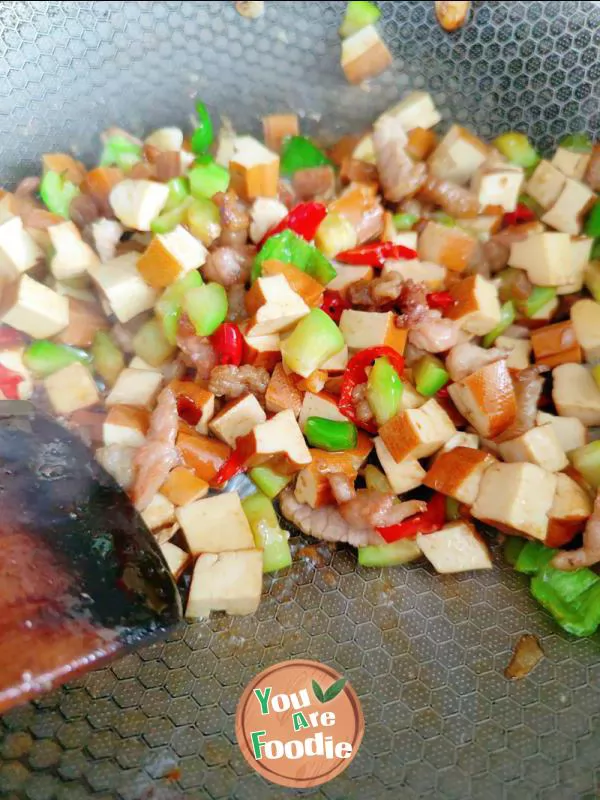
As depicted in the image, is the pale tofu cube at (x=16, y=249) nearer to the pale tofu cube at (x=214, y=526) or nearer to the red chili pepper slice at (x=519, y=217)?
the pale tofu cube at (x=214, y=526)

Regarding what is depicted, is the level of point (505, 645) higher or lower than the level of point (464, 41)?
lower

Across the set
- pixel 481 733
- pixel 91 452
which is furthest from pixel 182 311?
pixel 481 733

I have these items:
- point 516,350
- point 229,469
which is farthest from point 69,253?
point 516,350

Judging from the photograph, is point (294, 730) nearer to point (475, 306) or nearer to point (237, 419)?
point (237, 419)

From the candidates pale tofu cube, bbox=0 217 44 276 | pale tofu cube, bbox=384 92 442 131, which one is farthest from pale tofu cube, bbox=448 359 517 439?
pale tofu cube, bbox=0 217 44 276

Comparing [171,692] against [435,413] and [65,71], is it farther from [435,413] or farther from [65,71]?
[65,71]

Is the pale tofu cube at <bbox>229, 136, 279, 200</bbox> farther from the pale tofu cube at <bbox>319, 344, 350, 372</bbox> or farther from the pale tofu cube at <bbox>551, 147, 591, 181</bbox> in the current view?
the pale tofu cube at <bbox>551, 147, 591, 181</bbox>

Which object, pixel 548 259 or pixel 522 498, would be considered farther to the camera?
pixel 548 259
